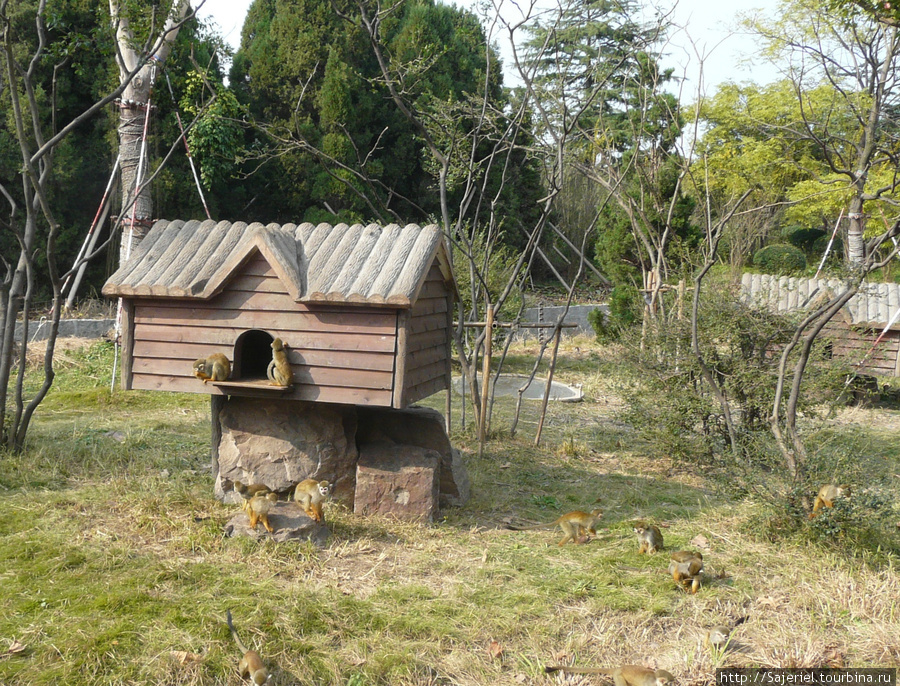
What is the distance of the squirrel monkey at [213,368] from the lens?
5.40 meters

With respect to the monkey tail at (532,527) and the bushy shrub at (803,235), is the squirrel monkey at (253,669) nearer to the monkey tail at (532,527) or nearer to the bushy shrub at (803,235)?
the monkey tail at (532,527)

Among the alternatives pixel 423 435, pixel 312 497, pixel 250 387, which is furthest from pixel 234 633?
pixel 423 435

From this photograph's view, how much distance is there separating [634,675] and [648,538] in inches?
73.5

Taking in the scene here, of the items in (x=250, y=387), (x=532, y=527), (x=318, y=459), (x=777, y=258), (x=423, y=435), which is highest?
(x=777, y=258)

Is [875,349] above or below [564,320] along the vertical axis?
above

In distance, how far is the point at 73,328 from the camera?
13.2 metres

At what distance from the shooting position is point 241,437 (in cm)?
595

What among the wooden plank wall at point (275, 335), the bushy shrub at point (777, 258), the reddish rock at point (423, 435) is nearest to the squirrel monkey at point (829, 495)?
the reddish rock at point (423, 435)

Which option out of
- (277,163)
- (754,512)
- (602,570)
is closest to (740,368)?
(754,512)

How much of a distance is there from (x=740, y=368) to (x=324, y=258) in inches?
165

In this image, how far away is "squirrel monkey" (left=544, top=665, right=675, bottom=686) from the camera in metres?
3.46

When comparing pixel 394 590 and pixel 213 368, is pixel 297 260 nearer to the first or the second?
pixel 213 368

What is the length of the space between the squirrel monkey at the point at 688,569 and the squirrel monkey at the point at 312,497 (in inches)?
92.1

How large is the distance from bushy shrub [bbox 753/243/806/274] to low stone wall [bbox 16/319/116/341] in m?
18.8
